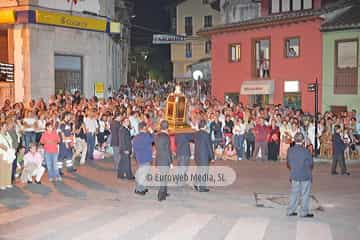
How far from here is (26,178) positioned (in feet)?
49.6

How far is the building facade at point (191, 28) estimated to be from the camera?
59062 mm

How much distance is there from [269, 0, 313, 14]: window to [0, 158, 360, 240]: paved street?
16318 millimetres

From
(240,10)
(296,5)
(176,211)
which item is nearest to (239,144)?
(176,211)

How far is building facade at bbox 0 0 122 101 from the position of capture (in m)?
24.6

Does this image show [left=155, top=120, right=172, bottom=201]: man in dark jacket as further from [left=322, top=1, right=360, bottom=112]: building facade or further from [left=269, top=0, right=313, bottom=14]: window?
[left=269, top=0, right=313, bottom=14]: window

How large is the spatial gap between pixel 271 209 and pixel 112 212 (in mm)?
3443

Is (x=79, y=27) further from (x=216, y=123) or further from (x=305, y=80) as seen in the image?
(x=305, y=80)

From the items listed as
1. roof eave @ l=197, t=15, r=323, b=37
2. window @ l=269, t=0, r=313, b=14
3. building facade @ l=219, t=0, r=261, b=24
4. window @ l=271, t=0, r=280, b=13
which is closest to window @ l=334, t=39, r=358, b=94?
roof eave @ l=197, t=15, r=323, b=37

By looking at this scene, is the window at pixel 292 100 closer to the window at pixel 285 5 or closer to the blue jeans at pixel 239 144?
the window at pixel 285 5

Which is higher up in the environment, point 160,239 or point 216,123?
point 216,123

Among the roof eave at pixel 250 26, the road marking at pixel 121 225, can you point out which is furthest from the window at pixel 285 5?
the road marking at pixel 121 225

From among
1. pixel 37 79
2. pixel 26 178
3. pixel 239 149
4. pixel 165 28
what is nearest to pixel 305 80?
pixel 239 149

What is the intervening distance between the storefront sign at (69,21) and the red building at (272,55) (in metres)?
8.55

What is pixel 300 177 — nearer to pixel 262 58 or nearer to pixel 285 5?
pixel 262 58
